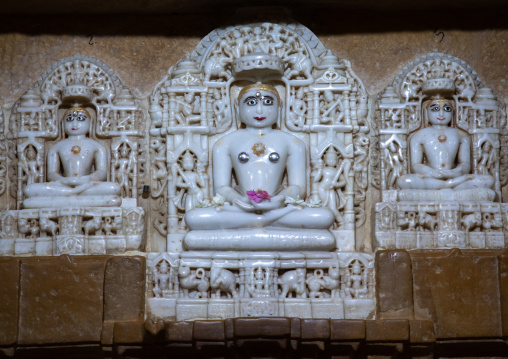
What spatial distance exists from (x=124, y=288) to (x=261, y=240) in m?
1.24

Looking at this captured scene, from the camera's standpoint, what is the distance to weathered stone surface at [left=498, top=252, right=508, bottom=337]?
7.18 meters

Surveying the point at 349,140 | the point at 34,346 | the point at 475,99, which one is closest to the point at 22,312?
the point at 34,346

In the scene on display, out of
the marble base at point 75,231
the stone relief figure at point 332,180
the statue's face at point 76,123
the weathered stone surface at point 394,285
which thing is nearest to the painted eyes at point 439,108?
the stone relief figure at point 332,180

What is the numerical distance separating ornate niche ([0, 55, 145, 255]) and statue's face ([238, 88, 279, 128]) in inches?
41.4

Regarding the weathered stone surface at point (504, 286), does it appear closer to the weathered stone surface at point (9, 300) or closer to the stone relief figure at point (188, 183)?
the stone relief figure at point (188, 183)

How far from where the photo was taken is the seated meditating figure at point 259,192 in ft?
24.5

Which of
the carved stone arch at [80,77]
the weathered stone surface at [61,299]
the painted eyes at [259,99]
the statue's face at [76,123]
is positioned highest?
the carved stone arch at [80,77]

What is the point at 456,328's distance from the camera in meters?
7.18

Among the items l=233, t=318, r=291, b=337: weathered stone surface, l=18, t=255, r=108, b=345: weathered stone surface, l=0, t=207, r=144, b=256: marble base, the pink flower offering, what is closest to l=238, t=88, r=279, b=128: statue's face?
the pink flower offering

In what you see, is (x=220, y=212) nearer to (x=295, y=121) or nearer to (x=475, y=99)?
(x=295, y=121)

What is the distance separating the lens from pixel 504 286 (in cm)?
725

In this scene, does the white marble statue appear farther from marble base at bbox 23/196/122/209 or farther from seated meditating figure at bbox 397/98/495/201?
seated meditating figure at bbox 397/98/495/201

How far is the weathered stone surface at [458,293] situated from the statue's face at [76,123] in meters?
3.33

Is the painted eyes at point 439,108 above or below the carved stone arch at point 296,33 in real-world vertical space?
below
